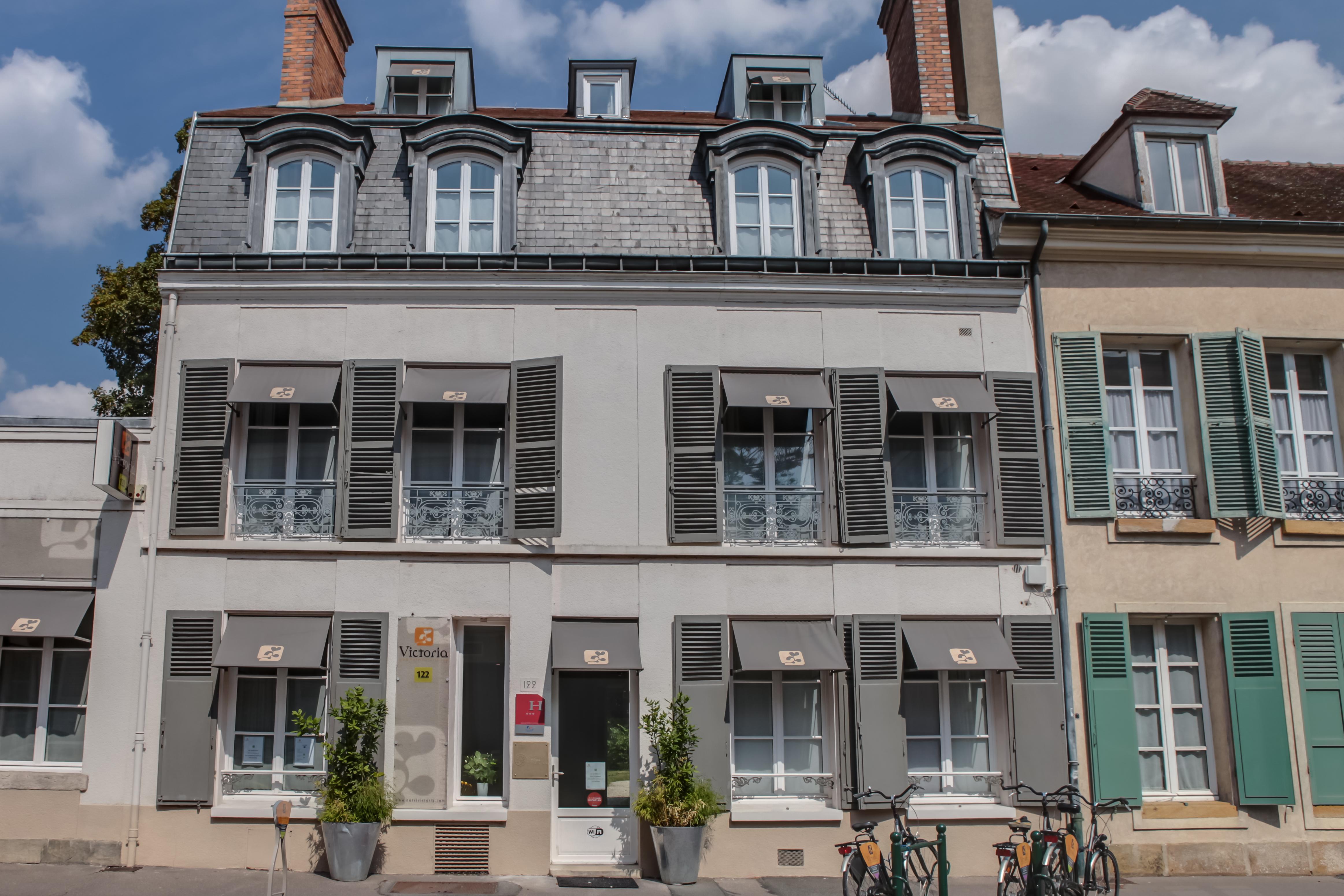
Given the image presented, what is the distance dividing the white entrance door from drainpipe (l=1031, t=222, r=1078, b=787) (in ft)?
16.1

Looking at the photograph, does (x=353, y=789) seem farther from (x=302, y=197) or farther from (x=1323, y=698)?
(x=1323, y=698)

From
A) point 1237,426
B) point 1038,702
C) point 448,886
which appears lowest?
point 448,886

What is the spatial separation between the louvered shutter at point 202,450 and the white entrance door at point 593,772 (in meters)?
4.39

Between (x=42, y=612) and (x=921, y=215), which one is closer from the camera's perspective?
(x=42, y=612)

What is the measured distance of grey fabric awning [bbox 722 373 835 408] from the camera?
11.0 meters

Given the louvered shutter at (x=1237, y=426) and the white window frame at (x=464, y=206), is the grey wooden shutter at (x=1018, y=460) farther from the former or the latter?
the white window frame at (x=464, y=206)

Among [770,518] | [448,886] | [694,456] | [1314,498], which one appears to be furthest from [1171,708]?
[448,886]

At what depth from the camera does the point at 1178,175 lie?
497 inches

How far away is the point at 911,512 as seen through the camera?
11.3 meters

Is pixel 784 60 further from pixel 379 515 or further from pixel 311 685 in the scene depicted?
pixel 311 685

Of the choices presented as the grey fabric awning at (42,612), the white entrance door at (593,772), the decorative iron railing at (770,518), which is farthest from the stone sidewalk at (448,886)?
the decorative iron railing at (770,518)

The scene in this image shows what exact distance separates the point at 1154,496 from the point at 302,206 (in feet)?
35.9

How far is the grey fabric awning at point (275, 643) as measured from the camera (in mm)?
10219

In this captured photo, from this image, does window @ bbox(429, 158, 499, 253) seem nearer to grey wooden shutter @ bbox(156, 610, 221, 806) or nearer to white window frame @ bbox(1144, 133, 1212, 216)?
grey wooden shutter @ bbox(156, 610, 221, 806)
